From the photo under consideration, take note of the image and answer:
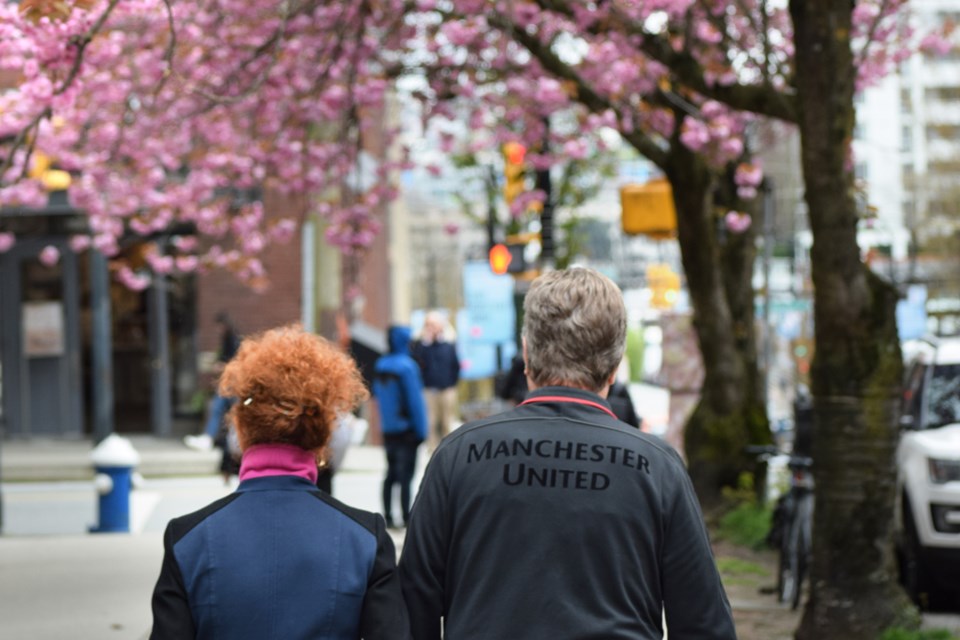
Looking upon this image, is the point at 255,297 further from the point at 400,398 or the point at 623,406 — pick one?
the point at 623,406

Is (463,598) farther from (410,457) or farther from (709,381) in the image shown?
(709,381)

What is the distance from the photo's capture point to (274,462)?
10.9 ft

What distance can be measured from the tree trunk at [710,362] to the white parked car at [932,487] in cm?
297

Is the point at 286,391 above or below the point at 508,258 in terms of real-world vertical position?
below

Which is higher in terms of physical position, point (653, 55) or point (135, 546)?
point (653, 55)

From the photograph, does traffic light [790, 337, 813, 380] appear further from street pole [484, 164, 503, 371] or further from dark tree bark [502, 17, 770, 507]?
dark tree bark [502, 17, 770, 507]

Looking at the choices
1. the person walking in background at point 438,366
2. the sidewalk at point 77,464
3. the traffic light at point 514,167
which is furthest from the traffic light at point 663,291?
the sidewalk at point 77,464

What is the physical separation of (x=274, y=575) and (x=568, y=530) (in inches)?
24.5

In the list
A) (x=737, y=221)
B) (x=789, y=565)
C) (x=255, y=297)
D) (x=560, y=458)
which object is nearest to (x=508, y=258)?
(x=255, y=297)

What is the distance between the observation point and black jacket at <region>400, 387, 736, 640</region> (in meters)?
3.09

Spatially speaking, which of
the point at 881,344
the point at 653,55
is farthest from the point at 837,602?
Answer: the point at 653,55

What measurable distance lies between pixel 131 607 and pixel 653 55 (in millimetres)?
4760

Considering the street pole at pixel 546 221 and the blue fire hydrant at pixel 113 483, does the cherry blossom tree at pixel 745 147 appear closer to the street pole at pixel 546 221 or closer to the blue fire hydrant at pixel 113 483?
the street pole at pixel 546 221

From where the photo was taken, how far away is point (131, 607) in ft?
28.8
